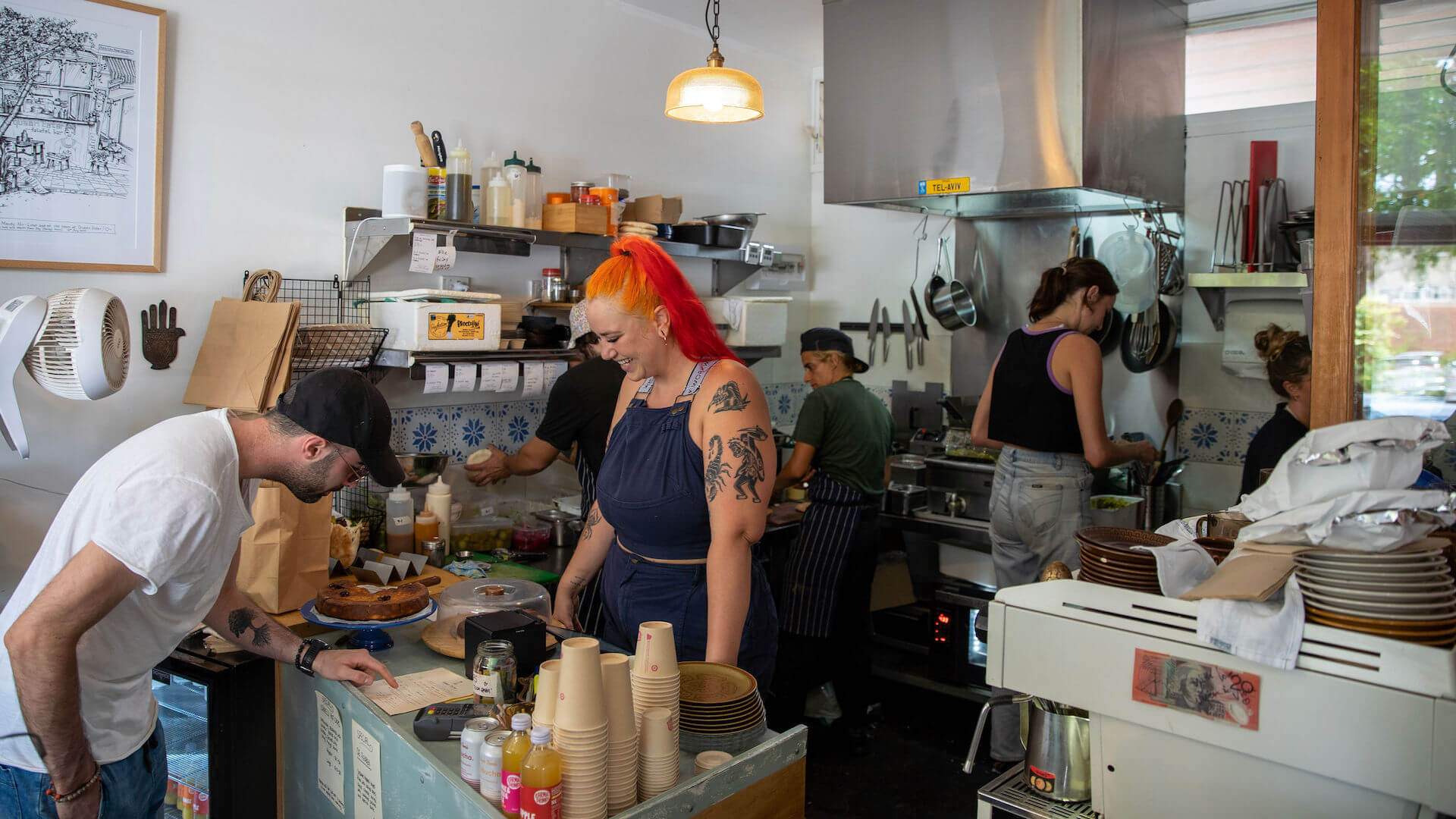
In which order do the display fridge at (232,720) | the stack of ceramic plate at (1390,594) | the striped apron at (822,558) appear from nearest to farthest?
the stack of ceramic plate at (1390,594)
the display fridge at (232,720)
the striped apron at (822,558)

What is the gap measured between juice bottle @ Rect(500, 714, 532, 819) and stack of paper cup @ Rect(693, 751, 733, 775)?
1.05ft

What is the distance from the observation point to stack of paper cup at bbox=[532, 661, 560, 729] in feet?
4.86

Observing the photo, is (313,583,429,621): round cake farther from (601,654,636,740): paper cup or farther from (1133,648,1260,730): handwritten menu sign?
(1133,648,1260,730): handwritten menu sign

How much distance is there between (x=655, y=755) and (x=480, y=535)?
7.58ft

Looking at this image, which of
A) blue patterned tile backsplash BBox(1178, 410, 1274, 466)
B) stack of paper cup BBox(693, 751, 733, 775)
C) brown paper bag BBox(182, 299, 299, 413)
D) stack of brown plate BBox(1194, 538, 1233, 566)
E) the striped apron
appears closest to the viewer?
stack of paper cup BBox(693, 751, 733, 775)

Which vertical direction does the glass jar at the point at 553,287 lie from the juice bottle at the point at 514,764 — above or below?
above

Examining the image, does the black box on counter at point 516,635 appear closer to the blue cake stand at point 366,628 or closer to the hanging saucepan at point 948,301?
the blue cake stand at point 366,628

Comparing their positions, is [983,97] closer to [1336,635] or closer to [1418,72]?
[1418,72]

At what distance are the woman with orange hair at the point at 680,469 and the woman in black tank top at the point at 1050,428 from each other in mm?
1698

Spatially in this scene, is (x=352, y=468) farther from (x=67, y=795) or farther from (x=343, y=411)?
(x=67, y=795)

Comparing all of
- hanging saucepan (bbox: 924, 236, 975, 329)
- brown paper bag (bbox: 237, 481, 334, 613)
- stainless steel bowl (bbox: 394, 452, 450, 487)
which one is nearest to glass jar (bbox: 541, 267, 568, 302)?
stainless steel bowl (bbox: 394, 452, 450, 487)

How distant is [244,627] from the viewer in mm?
2189

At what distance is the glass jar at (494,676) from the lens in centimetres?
183

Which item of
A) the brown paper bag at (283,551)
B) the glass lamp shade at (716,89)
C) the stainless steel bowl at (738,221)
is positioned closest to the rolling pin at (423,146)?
the glass lamp shade at (716,89)
